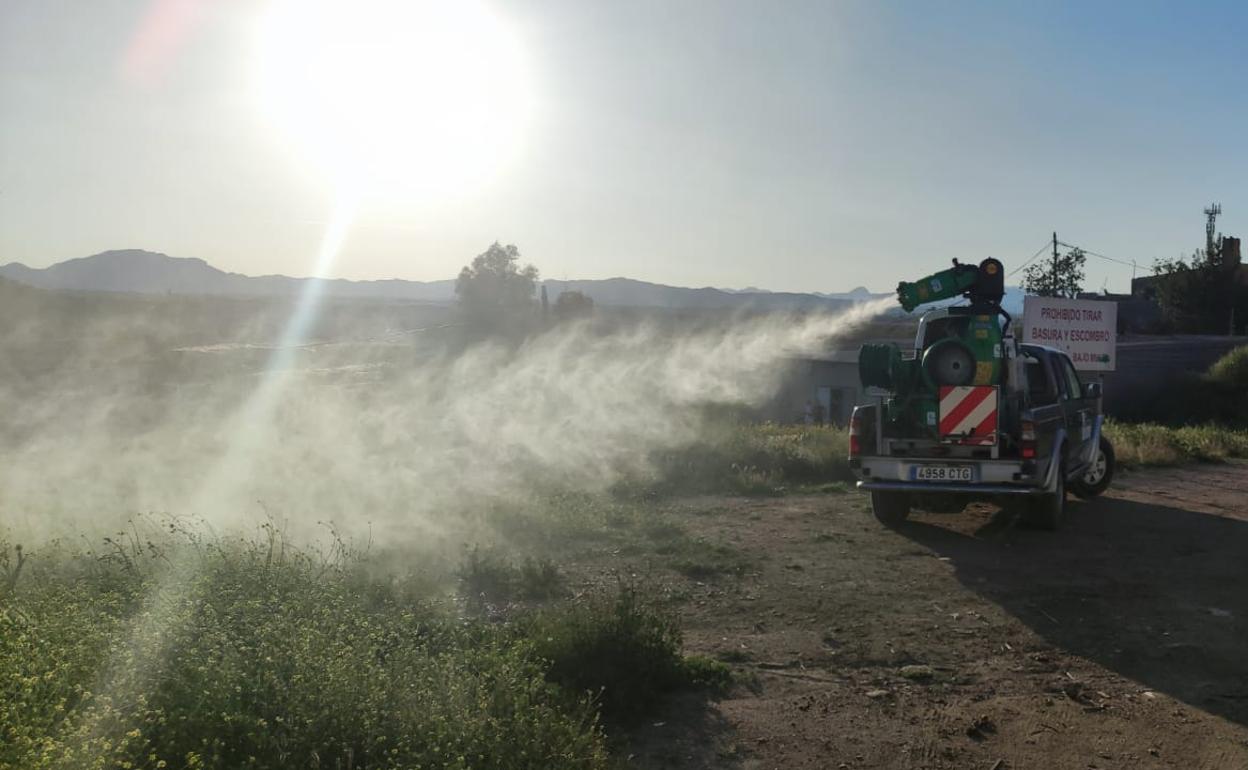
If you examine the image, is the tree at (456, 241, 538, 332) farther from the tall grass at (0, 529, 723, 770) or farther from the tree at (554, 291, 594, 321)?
the tall grass at (0, 529, 723, 770)

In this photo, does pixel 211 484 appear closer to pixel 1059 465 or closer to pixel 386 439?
pixel 386 439

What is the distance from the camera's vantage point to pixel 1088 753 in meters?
4.50

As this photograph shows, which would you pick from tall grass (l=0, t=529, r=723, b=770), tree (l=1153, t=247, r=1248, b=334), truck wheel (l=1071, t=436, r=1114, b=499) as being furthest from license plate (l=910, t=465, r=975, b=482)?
tree (l=1153, t=247, r=1248, b=334)

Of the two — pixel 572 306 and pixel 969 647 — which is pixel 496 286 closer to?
pixel 572 306

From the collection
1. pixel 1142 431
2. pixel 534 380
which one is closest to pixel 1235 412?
pixel 1142 431

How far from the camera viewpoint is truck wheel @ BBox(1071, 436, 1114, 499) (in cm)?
1177

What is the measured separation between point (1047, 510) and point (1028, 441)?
1137 millimetres

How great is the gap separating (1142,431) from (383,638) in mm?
17057

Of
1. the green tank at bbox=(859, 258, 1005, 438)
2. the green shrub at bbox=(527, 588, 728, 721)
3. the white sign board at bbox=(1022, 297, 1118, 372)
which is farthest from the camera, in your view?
the white sign board at bbox=(1022, 297, 1118, 372)

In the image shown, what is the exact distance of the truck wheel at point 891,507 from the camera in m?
9.98

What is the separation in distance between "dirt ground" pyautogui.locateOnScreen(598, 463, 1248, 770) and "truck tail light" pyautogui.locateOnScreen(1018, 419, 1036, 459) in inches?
37.7

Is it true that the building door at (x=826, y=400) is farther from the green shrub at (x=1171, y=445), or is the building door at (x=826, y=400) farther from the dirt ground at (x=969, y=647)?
the dirt ground at (x=969, y=647)

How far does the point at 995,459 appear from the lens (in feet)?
29.1

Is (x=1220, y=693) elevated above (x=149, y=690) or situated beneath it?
situated beneath
